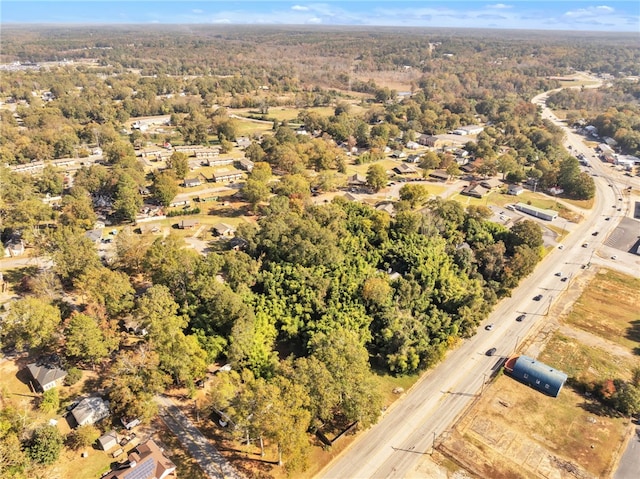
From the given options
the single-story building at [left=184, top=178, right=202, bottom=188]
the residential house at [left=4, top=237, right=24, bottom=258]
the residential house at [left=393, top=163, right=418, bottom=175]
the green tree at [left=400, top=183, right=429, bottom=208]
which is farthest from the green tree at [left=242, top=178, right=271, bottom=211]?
the residential house at [left=393, top=163, right=418, bottom=175]

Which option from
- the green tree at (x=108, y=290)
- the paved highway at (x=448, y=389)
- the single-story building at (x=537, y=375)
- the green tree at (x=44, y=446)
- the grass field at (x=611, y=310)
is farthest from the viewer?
the grass field at (x=611, y=310)

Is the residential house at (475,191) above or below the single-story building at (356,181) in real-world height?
below

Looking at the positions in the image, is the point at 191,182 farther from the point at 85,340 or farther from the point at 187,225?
the point at 85,340

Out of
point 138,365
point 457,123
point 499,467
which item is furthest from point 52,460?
point 457,123

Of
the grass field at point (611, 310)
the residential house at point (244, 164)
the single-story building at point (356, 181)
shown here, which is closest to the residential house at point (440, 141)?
the single-story building at point (356, 181)

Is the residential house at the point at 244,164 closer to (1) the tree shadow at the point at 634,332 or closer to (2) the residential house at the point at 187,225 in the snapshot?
(2) the residential house at the point at 187,225

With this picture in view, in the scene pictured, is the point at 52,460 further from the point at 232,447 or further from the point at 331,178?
the point at 331,178
